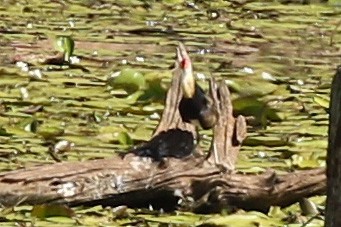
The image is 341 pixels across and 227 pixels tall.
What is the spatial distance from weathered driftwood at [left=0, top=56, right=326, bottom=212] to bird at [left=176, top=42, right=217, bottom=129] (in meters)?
0.28

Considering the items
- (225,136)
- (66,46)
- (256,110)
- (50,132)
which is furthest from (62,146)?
(66,46)

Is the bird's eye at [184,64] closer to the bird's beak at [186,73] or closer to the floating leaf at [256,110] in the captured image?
the bird's beak at [186,73]

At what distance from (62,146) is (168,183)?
2.13 feet

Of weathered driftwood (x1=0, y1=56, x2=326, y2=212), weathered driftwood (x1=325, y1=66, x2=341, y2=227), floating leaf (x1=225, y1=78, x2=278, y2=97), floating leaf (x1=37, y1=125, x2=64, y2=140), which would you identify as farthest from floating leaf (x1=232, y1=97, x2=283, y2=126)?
weathered driftwood (x1=325, y1=66, x2=341, y2=227)

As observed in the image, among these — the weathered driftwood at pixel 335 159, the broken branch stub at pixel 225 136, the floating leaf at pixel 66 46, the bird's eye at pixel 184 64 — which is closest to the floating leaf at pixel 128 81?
the floating leaf at pixel 66 46

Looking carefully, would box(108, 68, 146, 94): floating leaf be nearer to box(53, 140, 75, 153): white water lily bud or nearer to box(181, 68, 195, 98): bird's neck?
box(53, 140, 75, 153): white water lily bud

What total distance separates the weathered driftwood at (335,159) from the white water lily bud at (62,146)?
1713mm

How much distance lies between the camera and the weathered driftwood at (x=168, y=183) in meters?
3.57

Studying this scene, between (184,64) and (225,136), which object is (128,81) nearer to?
(184,64)

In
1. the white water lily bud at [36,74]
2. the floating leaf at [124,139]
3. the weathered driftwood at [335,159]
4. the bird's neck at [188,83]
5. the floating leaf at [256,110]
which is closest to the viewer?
the weathered driftwood at [335,159]

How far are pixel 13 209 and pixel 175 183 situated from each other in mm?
409

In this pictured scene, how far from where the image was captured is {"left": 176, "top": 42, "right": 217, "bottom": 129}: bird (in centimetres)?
395

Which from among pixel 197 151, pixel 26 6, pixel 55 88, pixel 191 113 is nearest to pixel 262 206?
pixel 197 151

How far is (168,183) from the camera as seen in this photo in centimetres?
361
